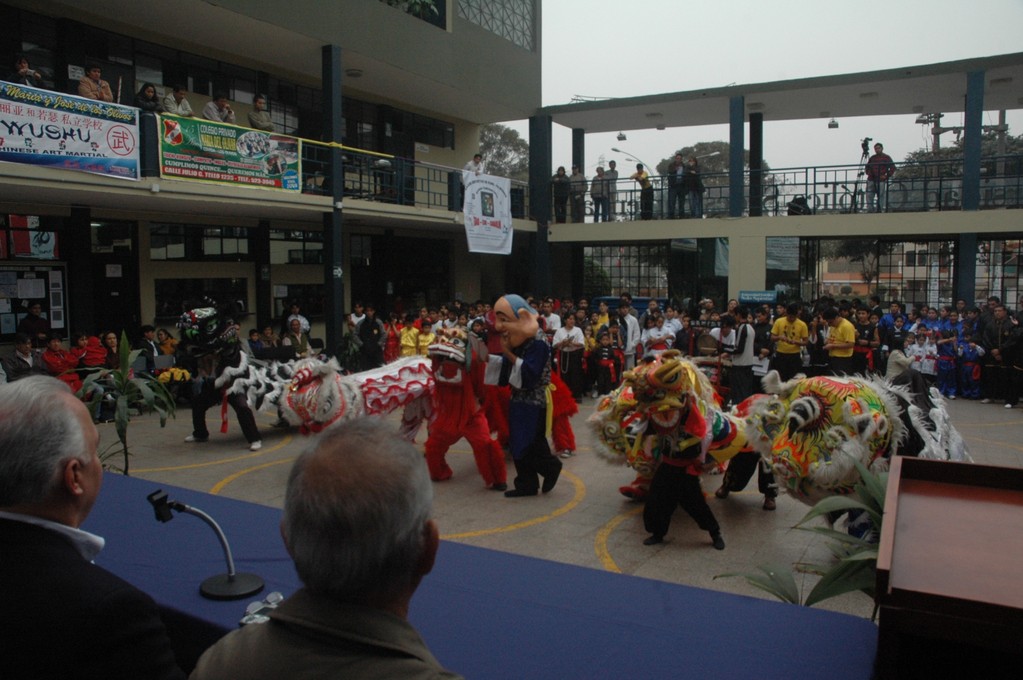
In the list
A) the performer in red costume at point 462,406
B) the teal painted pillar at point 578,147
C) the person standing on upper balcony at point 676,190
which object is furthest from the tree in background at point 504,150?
the performer in red costume at point 462,406

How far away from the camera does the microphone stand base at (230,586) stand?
2.44 metres

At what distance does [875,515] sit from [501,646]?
1.46 m

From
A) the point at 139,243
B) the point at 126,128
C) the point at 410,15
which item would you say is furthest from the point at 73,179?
the point at 410,15

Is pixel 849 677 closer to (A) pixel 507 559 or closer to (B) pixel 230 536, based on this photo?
(A) pixel 507 559

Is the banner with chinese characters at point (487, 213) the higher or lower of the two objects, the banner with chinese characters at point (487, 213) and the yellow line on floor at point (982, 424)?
the higher

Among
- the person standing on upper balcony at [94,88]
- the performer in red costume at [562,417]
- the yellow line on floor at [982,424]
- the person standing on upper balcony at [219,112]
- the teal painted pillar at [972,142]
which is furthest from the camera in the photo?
Answer: the teal painted pillar at [972,142]

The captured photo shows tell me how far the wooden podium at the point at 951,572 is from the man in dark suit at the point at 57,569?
1581 mm

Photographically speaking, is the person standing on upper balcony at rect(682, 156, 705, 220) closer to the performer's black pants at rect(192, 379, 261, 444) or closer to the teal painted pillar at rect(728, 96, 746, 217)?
the teal painted pillar at rect(728, 96, 746, 217)

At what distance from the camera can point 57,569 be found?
64.7 inches

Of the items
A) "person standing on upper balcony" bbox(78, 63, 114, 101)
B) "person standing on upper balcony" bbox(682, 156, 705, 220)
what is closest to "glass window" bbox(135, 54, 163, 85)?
"person standing on upper balcony" bbox(78, 63, 114, 101)

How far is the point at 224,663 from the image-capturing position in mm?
1309

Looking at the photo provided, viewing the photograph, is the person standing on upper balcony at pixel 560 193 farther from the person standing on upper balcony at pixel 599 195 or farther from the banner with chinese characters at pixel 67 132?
the banner with chinese characters at pixel 67 132

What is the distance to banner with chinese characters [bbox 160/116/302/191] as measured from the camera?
Answer: 10867mm

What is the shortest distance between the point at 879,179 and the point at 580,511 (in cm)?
1331
